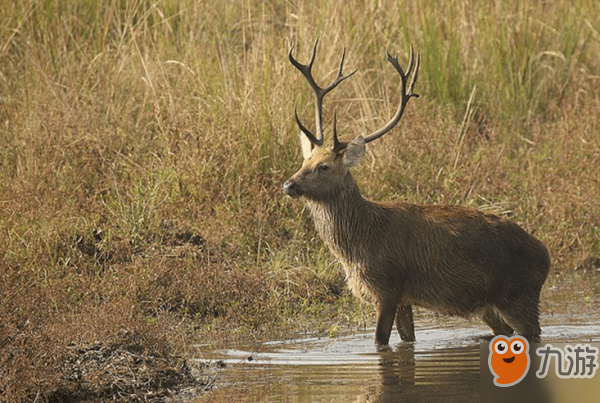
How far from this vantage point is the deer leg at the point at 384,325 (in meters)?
8.99

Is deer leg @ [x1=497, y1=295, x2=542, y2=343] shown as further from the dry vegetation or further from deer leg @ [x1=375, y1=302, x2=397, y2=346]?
the dry vegetation

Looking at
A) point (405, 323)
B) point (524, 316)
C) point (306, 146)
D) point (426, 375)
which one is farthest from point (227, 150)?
point (426, 375)

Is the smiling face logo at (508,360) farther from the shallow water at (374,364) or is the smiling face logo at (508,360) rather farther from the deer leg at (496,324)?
the deer leg at (496,324)

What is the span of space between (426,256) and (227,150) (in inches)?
128

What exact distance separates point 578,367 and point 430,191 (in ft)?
16.0

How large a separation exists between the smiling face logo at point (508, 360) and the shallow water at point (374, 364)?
0.16 m

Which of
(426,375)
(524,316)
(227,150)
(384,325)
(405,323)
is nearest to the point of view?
(426,375)

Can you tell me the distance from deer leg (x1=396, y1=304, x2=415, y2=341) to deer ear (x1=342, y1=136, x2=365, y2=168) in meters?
1.13

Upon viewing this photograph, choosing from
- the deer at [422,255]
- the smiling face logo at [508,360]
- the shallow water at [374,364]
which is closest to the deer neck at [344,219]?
the deer at [422,255]

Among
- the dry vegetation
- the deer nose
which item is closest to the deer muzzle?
the deer nose

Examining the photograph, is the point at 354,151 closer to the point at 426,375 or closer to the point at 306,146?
the point at 306,146

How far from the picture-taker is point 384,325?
9.00 m

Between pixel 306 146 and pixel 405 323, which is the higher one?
pixel 306 146

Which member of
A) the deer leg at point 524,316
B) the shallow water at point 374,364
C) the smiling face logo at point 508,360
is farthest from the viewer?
the deer leg at point 524,316
